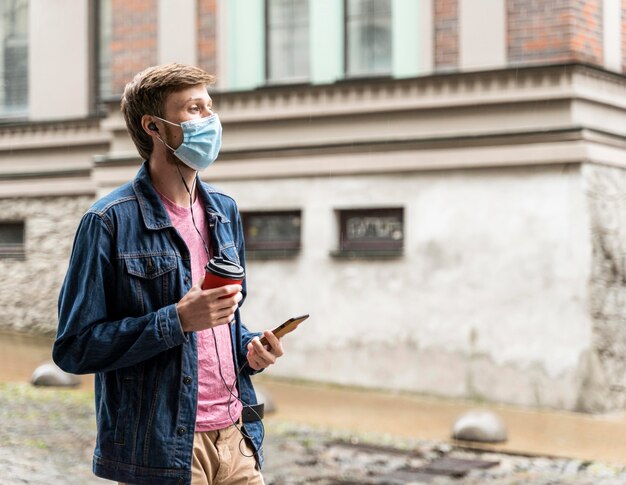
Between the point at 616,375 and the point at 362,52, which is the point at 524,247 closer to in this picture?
the point at 616,375

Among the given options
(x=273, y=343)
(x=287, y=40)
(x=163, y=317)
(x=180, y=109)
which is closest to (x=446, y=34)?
(x=287, y=40)

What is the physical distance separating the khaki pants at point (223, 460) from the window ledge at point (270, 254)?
9528 millimetres

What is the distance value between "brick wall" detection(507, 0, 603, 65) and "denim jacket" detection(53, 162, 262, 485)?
9054mm

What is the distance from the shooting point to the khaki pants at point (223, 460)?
3184 millimetres

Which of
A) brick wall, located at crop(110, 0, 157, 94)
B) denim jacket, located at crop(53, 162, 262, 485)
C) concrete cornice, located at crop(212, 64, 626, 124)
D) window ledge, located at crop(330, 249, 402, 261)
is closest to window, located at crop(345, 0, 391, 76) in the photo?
concrete cornice, located at crop(212, 64, 626, 124)

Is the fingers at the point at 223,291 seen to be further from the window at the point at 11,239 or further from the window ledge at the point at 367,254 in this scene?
the window at the point at 11,239

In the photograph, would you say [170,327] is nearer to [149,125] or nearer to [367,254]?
[149,125]

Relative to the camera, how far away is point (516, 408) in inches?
441

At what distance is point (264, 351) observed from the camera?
3.24 m

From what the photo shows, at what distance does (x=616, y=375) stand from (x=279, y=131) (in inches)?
198

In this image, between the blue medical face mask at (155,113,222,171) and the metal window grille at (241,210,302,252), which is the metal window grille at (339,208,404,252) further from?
the blue medical face mask at (155,113,222,171)

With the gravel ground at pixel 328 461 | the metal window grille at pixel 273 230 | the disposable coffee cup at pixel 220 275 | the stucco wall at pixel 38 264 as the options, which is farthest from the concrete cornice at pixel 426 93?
the disposable coffee cup at pixel 220 275

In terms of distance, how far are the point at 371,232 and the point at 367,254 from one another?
33cm

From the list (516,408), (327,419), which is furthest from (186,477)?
(516,408)
